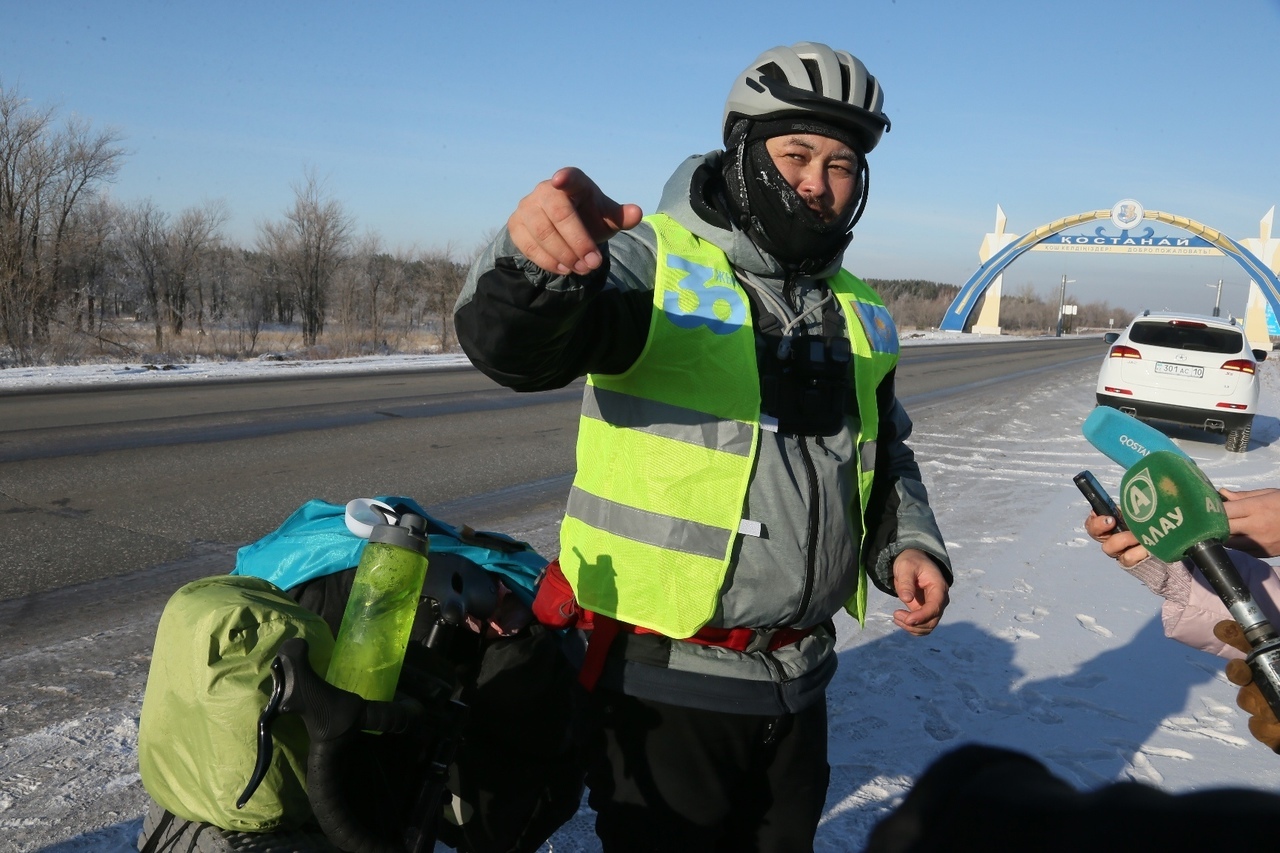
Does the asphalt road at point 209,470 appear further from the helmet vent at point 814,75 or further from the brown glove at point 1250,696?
the brown glove at point 1250,696

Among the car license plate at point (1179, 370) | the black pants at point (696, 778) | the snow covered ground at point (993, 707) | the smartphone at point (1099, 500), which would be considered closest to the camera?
the smartphone at point (1099, 500)

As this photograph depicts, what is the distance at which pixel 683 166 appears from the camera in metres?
2.15

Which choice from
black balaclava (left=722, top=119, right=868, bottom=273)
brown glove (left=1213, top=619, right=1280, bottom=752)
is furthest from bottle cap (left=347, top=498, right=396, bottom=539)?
brown glove (left=1213, top=619, right=1280, bottom=752)

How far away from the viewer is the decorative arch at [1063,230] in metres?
53.2

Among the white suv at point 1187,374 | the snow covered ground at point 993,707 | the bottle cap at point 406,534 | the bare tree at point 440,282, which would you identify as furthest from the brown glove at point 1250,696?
the bare tree at point 440,282

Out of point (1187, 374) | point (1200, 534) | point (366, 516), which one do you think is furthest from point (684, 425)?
point (1187, 374)

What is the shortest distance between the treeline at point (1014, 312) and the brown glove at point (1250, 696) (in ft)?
225

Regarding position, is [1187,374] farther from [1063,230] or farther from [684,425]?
[1063,230]

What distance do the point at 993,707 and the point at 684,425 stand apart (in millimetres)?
2669

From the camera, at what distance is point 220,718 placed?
1728 millimetres

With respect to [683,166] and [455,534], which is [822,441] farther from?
[455,534]

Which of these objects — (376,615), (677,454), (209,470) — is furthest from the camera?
(209,470)

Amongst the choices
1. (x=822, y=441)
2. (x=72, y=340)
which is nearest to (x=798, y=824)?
(x=822, y=441)

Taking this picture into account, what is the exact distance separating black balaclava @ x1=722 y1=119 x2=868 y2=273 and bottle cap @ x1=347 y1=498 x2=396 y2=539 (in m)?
0.97
